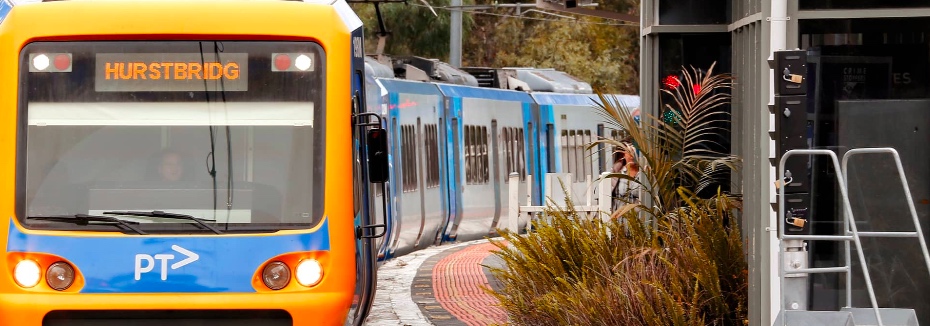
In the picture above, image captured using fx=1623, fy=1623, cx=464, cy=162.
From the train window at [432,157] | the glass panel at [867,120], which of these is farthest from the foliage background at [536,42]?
the glass panel at [867,120]

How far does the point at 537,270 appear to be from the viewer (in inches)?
426

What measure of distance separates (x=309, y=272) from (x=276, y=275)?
7.0 inches

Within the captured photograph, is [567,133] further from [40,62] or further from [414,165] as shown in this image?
[40,62]

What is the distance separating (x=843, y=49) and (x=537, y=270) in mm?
2908

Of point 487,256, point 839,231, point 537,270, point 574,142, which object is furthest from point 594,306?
point 574,142

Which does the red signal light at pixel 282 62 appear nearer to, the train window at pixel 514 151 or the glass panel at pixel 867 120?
the glass panel at pixel 867 120

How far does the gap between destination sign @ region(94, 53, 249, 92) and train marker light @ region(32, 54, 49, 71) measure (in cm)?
27

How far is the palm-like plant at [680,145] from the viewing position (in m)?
10.8

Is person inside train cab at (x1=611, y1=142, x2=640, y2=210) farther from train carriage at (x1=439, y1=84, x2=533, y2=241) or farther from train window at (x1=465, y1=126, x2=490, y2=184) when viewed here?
train window at (x1=465, y1=126, x2=490, y2=184)

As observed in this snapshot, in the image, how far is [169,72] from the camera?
8.77 metres

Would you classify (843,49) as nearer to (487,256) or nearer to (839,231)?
(839,231)

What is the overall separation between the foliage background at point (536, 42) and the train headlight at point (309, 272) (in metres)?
37.7

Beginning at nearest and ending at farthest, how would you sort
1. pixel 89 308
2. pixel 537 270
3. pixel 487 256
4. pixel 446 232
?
1. pixel 89 308
2. pixel 537 270
3. pixel 487 256
4. pixel 446 232

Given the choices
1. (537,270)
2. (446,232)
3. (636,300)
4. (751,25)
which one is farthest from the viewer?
(446,232)
